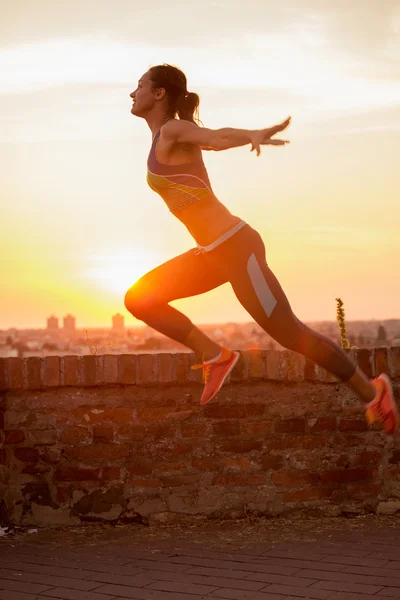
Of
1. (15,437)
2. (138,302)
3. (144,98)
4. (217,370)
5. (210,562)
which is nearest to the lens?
(144,98)

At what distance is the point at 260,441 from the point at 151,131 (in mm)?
2482

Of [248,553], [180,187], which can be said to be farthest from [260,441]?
[180,187]

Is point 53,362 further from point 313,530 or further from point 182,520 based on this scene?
point 313,530

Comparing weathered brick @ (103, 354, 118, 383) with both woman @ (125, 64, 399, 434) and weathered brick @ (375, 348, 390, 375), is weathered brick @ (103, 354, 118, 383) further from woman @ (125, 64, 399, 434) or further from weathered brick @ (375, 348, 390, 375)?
weathered brick @ (375, 348, 390, 375)

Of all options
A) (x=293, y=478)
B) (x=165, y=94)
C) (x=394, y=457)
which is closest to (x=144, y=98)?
(x=165, y=94)

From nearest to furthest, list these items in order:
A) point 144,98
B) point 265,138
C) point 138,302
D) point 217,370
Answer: point 265,138 < point 144,98 < point 138,302 < point 217,370

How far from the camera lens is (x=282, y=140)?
135 inches

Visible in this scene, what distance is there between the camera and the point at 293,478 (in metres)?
5.66

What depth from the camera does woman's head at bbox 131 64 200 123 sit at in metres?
3.98

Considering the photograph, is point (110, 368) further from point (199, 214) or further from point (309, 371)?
point (199, 214)

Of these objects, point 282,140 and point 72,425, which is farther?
point 72,425

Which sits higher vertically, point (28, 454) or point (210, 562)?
point (28, 454)

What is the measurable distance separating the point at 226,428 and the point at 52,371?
1.23 meters

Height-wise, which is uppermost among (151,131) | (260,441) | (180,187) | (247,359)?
(151,131)
